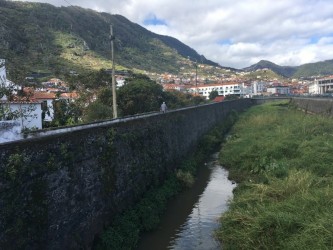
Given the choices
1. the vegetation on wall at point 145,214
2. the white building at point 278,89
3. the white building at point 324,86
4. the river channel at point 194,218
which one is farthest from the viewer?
the white building at point 278,89

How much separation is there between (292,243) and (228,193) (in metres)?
8.89

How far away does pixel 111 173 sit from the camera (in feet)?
39.9

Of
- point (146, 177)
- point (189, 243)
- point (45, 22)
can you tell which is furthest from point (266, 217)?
point (45, 22)

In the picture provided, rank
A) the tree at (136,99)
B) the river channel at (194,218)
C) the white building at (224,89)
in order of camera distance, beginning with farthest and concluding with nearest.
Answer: the white building at (224,89), the tree at (136,99), the river channel at (194,218)

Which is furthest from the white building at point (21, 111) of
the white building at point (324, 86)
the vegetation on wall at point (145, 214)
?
the white building at point (324, 86)

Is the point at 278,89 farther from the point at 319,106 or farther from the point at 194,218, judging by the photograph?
the point at 194,218

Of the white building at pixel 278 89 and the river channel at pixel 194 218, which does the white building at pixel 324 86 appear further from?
the river channel at pixel 194 218

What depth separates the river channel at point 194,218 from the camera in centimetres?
1197

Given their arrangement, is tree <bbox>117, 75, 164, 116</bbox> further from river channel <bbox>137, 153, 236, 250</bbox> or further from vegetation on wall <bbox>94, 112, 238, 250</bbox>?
river channel <bbox>137, 153, 236, 250</bbox>

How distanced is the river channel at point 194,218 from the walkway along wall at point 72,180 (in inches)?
58.8

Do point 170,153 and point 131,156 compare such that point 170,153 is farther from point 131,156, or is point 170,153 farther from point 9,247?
point 9,247

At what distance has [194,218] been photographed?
47.5ft

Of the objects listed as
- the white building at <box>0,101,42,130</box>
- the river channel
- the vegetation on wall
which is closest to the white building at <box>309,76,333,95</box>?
the river channel

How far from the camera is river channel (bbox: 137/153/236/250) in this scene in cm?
1197
